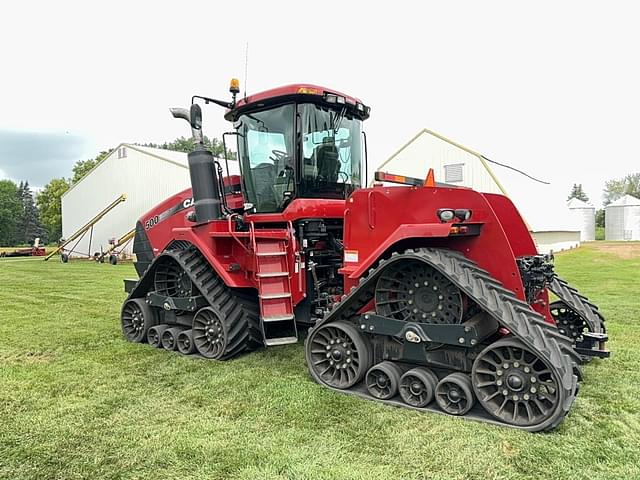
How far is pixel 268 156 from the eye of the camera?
591 cm

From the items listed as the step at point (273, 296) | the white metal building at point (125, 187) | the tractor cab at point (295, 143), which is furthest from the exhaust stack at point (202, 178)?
the white metal building at point (125, 187)

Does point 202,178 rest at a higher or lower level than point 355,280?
higher

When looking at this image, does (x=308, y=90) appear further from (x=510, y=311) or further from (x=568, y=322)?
(x=568, y=322)

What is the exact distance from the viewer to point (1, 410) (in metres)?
4.39

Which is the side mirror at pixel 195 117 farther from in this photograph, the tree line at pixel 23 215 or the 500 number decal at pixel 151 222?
the tree line at pixel 23 215

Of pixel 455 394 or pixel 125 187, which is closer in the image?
pixel 455 394

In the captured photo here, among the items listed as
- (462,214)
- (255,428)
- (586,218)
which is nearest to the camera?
(255,428)

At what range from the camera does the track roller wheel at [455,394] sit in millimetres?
3979

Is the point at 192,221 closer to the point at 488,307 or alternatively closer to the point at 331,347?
the point at 331,347

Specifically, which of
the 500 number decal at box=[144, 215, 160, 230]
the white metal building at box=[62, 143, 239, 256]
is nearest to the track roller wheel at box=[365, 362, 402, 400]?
the 500 number decal at box=[144, 215, 160, 230]

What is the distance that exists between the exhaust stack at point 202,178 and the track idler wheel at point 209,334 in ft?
3.72

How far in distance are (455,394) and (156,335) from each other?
4101 mm

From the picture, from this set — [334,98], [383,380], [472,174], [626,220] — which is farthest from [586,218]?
[383,380]

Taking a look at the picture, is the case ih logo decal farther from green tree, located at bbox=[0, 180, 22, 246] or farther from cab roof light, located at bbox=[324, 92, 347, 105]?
green tree, located at bbox=[0, 180, 22, 246]
